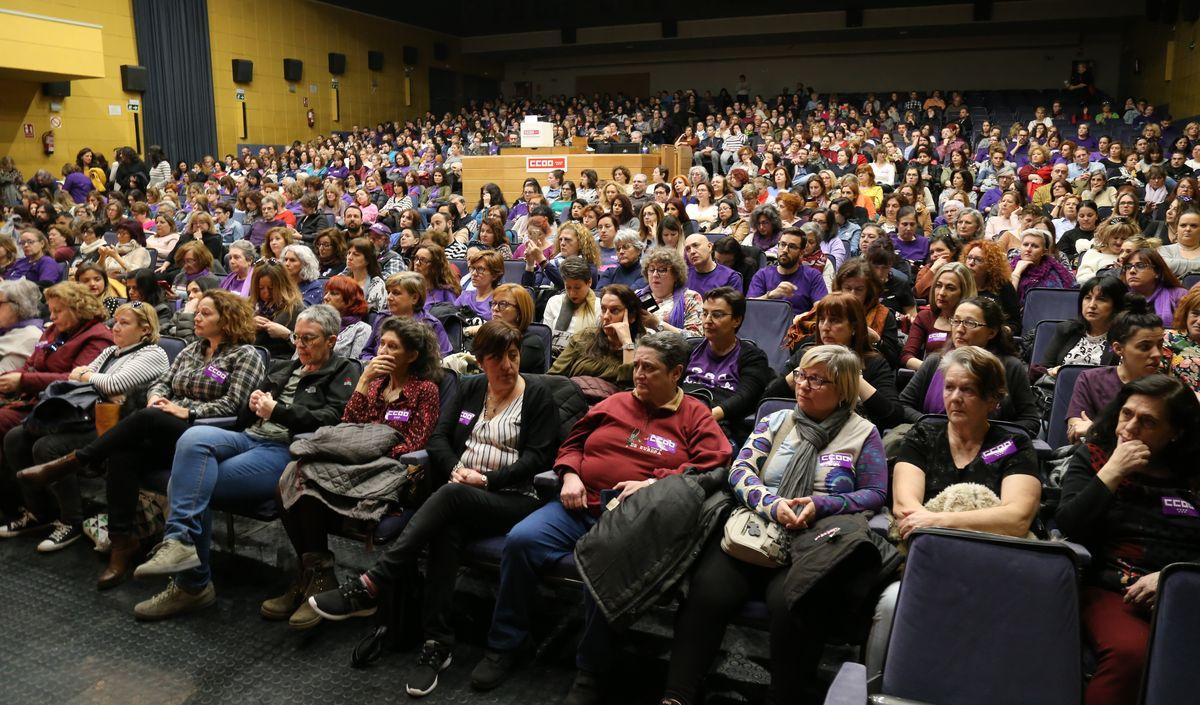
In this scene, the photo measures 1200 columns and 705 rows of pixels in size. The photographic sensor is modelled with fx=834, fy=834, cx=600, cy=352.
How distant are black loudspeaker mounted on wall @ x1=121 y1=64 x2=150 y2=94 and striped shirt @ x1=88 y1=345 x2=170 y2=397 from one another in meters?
12.5

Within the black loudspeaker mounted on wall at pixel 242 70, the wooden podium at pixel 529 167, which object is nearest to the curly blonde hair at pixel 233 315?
the wooden podium at pixel 529 167

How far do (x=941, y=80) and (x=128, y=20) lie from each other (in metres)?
15.4

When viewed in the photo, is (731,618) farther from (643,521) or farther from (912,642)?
(912,642)

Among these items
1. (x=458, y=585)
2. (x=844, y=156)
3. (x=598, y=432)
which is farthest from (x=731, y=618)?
(x=844, y=156)

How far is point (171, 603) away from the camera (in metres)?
2.75

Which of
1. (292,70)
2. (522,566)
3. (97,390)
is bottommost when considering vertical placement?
(522,566)

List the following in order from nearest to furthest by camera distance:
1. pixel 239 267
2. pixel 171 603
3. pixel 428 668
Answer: pixel 428 668 → pixel 171 603 → pixel 239 267

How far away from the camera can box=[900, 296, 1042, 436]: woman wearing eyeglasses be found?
262 centimetres

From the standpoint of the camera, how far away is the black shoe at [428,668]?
2285mm

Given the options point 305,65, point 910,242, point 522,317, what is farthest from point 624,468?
point 305,65

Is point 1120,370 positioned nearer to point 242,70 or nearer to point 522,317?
point 522,317

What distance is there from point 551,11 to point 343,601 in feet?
59.8

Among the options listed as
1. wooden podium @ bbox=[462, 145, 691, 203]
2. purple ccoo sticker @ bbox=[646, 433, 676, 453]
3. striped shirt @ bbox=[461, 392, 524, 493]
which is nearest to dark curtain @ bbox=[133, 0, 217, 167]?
wooden podium @ bbox=[462, 145, 691, 203]

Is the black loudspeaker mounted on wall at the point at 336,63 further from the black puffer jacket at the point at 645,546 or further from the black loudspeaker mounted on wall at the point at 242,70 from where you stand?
the black puffer jacket at the point at 645,546
